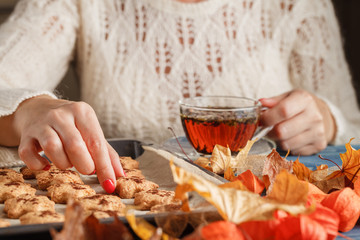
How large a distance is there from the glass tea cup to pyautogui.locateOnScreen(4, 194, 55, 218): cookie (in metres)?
0.35

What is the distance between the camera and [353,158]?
1.55 feet

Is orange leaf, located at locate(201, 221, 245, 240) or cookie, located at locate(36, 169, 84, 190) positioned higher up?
orange leaf, located at locate(201, 221, 245, 240)

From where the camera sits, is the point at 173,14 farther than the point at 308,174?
Yes

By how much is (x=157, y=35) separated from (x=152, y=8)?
0.10 meters

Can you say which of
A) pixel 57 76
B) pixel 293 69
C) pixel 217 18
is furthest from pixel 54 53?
pixel 293 69

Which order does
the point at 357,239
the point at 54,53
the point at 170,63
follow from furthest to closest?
the point at 170,63
the point at 54,53
the point at 357,239

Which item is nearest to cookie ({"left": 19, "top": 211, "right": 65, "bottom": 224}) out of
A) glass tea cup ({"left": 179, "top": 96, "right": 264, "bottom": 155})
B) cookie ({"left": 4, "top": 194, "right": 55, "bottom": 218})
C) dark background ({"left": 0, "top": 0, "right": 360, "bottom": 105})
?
cookie ({"left": 4, "top": 194, "right": 55, "bottom": 218})

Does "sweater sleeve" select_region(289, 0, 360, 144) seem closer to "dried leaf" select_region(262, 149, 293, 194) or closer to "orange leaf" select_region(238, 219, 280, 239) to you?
"dried leaf" select_region(262, 149, 293, 194)

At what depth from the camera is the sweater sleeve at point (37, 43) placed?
110 cm

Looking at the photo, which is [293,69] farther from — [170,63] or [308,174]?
[308,174]

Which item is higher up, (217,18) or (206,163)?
(217,18)

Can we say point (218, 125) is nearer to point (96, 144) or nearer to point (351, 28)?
point (96, 144)

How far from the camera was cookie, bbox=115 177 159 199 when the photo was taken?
1.87ft

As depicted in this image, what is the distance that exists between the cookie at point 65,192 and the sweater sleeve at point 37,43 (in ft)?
1.86
